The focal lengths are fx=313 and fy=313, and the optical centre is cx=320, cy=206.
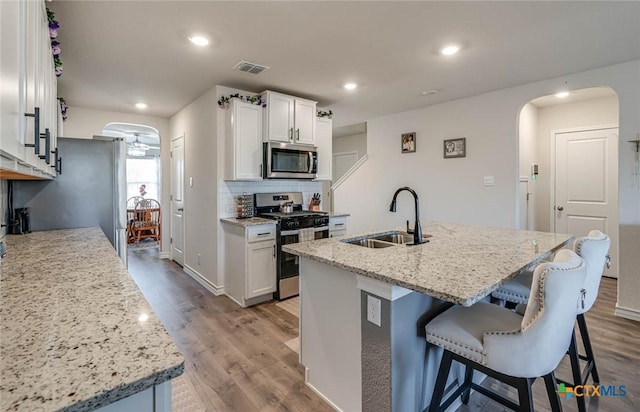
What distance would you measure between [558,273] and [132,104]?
488 cm

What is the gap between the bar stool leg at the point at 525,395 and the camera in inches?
44.9

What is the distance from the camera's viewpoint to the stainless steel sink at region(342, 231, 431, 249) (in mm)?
2171

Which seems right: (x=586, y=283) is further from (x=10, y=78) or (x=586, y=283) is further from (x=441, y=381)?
(x=10, y=78)

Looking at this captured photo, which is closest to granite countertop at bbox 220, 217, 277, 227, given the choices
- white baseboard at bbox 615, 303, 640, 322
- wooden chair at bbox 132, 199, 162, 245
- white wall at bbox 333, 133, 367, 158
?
white baseboard at bbox 615, 303, 640, 322

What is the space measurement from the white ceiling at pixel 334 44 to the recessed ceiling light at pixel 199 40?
0.05m

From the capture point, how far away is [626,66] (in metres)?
2.90

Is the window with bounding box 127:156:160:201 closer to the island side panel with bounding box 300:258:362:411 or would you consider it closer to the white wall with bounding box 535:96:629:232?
the island side panel with bounding box 300:258:362:411

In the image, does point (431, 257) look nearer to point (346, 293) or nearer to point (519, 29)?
point (346, 293)

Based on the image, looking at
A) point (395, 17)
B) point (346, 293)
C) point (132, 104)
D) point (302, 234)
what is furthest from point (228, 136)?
point (346, 293)

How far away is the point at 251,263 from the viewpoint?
10.6ft

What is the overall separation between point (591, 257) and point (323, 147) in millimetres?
3153

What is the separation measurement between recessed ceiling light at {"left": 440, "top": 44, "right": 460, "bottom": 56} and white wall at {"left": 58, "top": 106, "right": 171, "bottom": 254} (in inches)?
169

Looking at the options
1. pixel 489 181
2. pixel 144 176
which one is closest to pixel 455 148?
pixel 489 181

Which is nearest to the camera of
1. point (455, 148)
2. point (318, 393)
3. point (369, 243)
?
point (318, 393)
